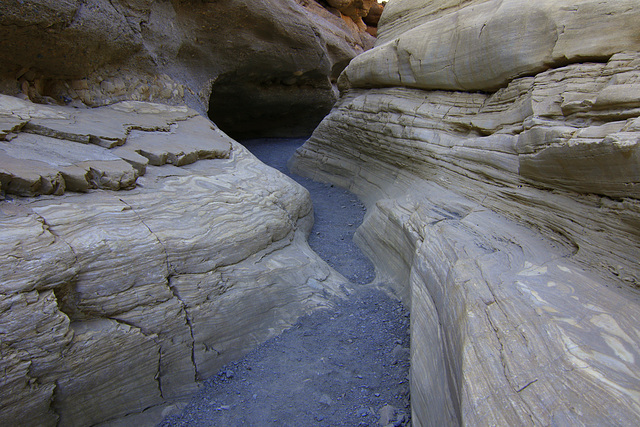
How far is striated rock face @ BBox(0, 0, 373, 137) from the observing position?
4262 millimetres

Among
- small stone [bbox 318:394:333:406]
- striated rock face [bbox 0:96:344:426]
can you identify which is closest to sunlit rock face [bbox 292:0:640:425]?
small stone [bbox 318:394:333:406]

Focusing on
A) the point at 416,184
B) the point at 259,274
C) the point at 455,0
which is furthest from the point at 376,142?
the point at 259,274

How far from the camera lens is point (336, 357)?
115 inches

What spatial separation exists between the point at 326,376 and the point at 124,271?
1.50 m

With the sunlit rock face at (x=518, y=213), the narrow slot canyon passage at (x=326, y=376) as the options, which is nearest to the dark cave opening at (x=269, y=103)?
the sunlit rock face at (x=518, y=213)

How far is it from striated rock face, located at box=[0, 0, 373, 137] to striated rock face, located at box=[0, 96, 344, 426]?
102 cm

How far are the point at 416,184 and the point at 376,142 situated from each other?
133 cm

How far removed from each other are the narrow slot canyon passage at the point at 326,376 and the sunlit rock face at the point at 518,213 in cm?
34

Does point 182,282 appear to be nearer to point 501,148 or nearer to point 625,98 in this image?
point 501,148

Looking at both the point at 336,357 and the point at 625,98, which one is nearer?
the point at 625,98

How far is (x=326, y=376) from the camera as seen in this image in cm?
276

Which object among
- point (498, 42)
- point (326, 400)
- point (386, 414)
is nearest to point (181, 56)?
point (498, 42)

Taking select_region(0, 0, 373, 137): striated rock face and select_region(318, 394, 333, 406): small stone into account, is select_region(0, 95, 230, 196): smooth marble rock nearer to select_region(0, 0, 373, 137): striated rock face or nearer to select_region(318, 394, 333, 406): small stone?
select_region(0, 0, 373, 137): striated rock face

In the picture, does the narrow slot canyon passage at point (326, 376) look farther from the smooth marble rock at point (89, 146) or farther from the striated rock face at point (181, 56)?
the striated rock face at point (181, 56)
